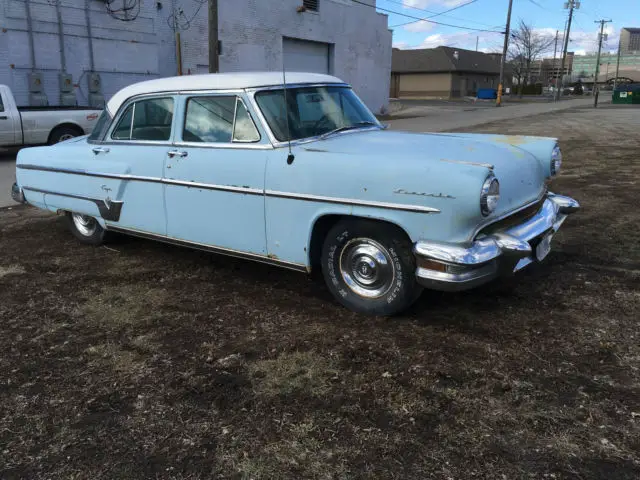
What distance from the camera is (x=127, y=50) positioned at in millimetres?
18219

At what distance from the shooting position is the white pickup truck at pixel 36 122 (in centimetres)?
1271

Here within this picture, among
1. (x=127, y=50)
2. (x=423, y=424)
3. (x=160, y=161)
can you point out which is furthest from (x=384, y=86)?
(x=423, y=424)

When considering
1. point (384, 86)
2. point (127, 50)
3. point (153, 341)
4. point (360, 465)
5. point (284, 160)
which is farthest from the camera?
point (384, 86)

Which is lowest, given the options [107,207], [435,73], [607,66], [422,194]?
[107,207]

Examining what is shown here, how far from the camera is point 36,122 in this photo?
42.6 ft

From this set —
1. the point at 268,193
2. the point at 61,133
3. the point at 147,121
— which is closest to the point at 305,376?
the point at 268,193

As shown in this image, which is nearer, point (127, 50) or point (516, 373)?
point (516, 373)

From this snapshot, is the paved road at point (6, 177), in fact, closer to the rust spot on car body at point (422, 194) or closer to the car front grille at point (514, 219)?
the rust spot on car body at point (422, 194)

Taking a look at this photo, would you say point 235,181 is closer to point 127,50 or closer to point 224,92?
point 224,92

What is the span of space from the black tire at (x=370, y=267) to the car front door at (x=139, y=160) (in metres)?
1.72

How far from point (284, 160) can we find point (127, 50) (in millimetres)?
16474

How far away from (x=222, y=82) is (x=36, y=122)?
10453 mm

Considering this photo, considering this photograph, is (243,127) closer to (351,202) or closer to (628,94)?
(351,202)

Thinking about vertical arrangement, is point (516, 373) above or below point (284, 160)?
below
